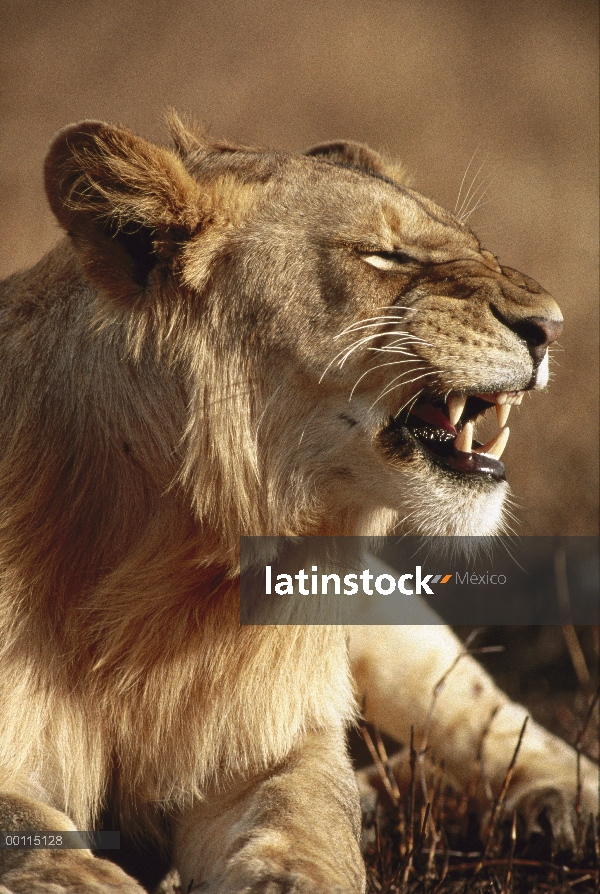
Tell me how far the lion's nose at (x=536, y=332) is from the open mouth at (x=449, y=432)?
0.29ft

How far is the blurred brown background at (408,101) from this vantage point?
231 centimetres

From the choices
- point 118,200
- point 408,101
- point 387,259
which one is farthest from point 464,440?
point 408,101

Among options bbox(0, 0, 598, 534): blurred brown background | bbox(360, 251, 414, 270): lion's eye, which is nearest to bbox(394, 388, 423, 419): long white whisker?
bbox(360, 251, 414, 270): lion's eye

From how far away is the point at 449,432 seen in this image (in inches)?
67.1

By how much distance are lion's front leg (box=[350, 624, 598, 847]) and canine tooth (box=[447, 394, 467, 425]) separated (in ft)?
Result: 2.75

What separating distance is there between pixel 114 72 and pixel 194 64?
0.63ft

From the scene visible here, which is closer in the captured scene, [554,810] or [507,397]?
[507,397]

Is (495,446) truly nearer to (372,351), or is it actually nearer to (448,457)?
(448,457)

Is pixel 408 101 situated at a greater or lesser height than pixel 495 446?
greater

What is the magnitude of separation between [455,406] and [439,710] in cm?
102

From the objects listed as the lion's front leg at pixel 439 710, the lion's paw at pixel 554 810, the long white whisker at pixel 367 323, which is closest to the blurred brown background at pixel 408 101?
the long white whisker at pixel 367 323

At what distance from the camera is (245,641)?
1.73m

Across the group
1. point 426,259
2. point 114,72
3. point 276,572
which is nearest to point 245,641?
point 276,572

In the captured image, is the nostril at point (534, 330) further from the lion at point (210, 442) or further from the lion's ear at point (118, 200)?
the lion's ear at point (118, 200)
